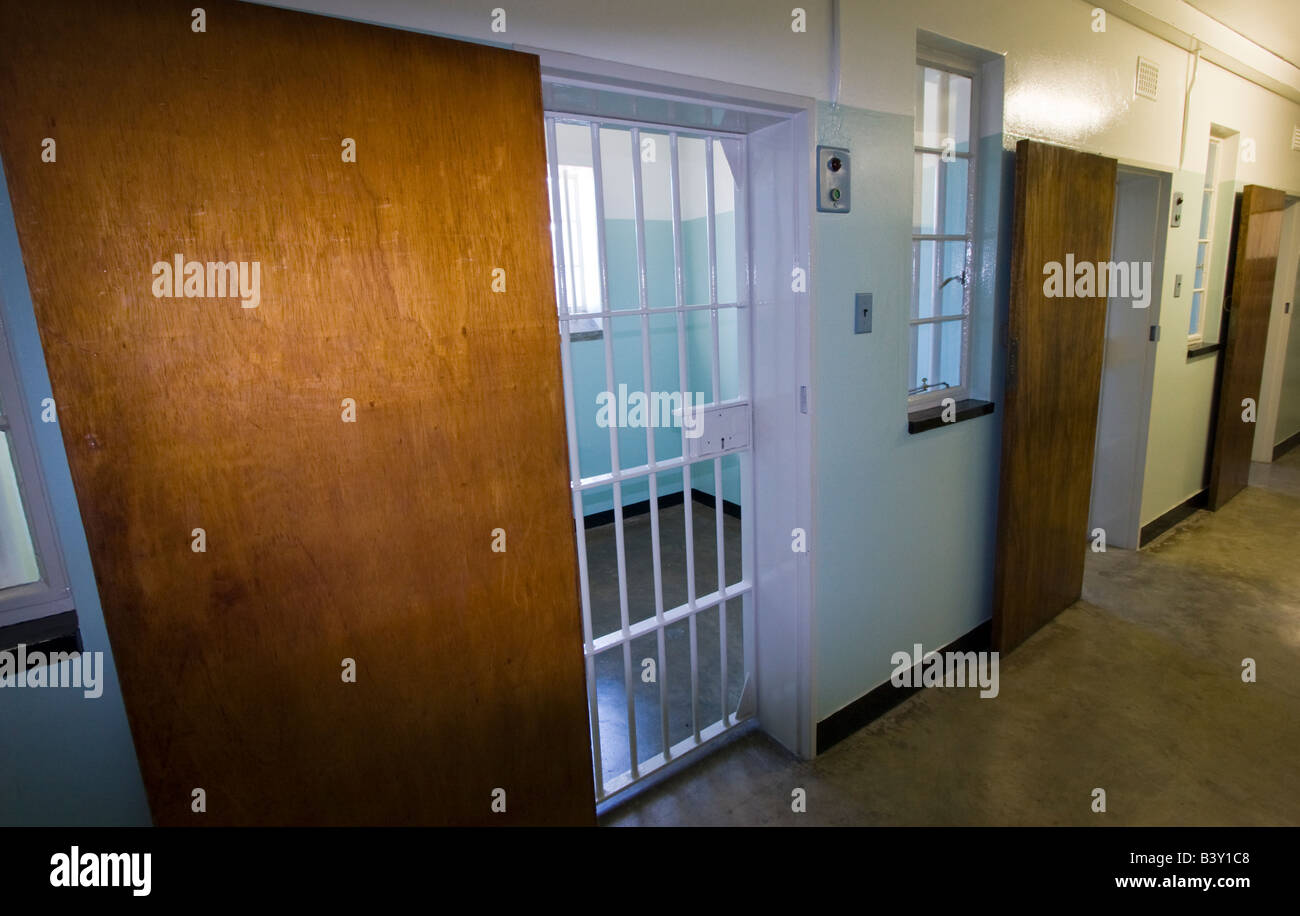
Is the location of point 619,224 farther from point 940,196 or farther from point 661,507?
point 940,196

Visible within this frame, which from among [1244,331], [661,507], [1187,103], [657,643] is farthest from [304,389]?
[1244,331]

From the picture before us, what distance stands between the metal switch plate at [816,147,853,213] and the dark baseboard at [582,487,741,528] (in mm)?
2827

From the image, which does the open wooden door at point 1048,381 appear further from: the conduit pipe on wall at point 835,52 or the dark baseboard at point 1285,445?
the dark baseboard at point 1285,445

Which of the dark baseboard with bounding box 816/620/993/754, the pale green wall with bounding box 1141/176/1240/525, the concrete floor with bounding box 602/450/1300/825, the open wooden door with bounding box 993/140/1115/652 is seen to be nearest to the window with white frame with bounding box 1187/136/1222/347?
the pale green wall with bounding box 1141/176/1240/525

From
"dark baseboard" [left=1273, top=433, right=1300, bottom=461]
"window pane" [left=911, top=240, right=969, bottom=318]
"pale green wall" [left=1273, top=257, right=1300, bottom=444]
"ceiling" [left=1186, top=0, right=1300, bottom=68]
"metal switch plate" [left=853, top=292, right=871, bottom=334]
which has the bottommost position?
"dark baseboard" [left=1273, top=433, right=1300, bottom=461]

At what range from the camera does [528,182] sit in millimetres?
1288

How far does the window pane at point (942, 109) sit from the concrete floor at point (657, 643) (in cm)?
180

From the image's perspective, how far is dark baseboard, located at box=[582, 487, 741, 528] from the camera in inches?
178

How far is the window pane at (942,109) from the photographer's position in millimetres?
2238

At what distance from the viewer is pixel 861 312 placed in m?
1.95

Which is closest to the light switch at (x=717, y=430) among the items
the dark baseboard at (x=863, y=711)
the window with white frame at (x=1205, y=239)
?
the dark baseboard at (x=863, y=711)

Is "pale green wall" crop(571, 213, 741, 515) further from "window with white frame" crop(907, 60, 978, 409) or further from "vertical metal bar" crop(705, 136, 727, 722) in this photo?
"vertical metal bar" crop(705, 136, 727, 722)
